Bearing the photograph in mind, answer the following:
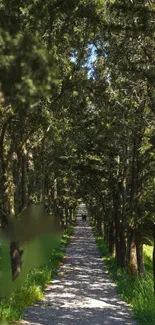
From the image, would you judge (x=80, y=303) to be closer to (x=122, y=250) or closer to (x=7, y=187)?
(x=7, y=187)

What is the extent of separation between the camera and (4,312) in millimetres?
9008

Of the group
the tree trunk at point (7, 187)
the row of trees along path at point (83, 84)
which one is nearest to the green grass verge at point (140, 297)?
the row of trees along path at point (83, 84)

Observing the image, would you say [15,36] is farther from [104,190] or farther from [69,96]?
[104,190]

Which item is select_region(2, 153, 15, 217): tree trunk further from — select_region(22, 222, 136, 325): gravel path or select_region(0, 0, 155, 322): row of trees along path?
select_region(22, 222, 136, 325): gravel path

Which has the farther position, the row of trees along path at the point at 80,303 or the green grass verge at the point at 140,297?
the row of trees along path at the point at 80,303

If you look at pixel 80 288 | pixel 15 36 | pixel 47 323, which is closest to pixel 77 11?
pixel 15 36

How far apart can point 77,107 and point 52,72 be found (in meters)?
9.54

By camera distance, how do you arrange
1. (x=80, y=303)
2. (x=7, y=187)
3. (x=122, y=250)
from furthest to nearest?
(x=122, y=250) < (x=80, y=303) < (x=7, y=187)

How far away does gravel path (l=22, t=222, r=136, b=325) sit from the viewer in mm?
10500

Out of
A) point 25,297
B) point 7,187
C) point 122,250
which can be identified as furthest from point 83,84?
point 122,250

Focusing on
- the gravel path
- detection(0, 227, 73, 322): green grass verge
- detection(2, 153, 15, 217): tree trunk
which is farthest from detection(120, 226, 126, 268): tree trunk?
detection(2, 153, 15, 217): tree trunk

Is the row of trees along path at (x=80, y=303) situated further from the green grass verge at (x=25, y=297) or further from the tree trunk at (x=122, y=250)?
the tree trunk at (x=122, y=250)

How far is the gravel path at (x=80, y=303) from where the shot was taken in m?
10.5

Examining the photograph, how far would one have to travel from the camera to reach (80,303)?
42.1ft
